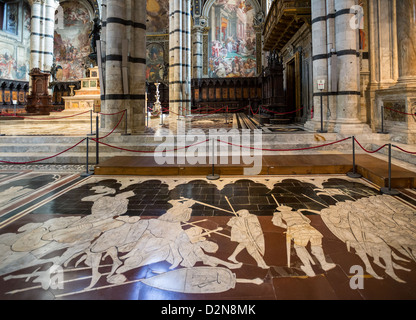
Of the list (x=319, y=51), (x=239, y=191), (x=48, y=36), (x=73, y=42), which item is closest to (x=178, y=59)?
(x=319, y=51)

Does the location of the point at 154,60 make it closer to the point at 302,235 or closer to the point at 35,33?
the point at 35,33

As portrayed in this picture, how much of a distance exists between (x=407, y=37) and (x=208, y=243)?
926 centimetres

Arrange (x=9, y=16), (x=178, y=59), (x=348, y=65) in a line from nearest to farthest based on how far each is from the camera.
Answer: (x=348, y=65) → (x=178, y=59) → (x=9, y=16)

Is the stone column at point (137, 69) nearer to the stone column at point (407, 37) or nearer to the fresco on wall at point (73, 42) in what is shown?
the stone column at point (407, 37)

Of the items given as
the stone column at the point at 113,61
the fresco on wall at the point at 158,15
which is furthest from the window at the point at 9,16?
the stone column at the point at 113,61

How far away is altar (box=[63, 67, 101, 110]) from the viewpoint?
1509 centimetres

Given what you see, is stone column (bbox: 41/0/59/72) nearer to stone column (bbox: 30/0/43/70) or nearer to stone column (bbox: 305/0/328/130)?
stone column (bbox: 30/0/43/70)

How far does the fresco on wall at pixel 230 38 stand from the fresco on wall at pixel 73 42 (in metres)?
14.9

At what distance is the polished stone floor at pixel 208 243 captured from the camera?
201cm

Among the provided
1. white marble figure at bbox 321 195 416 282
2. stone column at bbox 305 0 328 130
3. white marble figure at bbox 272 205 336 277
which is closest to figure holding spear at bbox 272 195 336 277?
white marble figure at bbox 272 205 336 277

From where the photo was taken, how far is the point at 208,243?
8.90 ft

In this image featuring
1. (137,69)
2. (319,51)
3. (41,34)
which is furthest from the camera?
(41,34)

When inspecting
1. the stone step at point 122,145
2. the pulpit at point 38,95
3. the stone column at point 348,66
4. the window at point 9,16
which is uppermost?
the window at point 9,16

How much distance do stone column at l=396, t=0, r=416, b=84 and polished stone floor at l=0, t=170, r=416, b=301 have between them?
18.1 ft
